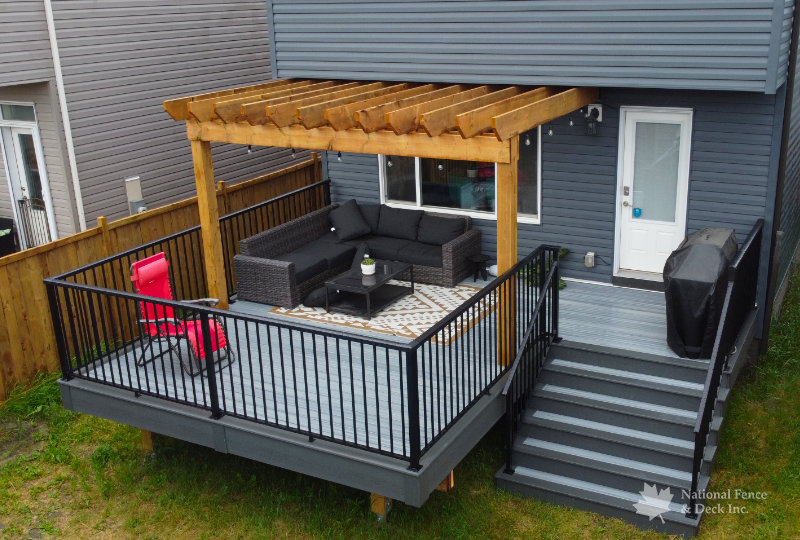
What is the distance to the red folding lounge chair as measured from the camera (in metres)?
7.27

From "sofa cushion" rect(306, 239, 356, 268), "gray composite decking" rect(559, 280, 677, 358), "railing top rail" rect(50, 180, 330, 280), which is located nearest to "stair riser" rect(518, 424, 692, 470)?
"gray composite decking" rect(559, 280, 677, 358)

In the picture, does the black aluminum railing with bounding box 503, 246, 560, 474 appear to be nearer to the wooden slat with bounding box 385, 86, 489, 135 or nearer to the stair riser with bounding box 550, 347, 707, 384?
the stair riser with bounding box 550, 347, 707, 384

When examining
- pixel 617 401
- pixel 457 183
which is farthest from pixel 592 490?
pixel 457 183

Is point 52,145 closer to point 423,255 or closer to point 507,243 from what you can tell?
point 423,255

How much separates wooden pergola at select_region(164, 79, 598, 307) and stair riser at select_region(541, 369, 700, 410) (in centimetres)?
122

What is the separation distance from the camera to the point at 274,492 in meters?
7.39

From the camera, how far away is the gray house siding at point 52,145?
10.8 m

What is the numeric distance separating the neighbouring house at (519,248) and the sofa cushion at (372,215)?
21.7 inches

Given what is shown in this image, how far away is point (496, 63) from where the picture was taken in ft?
29.0

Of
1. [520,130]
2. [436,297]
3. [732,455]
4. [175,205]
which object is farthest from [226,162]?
[732,455]

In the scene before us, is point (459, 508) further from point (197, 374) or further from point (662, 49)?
point (662, 49)

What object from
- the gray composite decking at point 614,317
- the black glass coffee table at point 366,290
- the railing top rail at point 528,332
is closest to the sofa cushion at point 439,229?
the black glass coffee table at point 366,290

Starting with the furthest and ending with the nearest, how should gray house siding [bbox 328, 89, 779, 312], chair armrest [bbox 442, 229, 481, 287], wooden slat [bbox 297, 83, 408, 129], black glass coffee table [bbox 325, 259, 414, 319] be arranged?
chair armrest [bbox 442, 229, 481, 287] → black glass coffee table [bbox 325, 259, 414, 319] → gray house siding [bbox 328, 89, 779, 312] → wooden slat [bbox 297, 83, 408, 129]

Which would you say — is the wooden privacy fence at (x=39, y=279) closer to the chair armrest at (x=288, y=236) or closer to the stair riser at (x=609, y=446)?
the chair armrest at (x=288, y=236)
